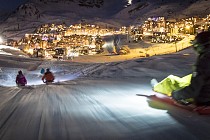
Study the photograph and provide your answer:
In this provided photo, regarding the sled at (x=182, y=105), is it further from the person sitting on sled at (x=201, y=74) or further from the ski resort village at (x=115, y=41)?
the ski resort village at (x=115, y=41)

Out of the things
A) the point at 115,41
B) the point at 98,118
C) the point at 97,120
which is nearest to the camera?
the point at 97,120

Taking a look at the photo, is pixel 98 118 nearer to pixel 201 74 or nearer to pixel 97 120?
pixel 97 120

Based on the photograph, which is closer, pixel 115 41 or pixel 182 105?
pixel 182 105

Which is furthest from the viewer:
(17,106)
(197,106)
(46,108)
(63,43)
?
(63,43)

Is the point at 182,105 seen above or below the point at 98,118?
above

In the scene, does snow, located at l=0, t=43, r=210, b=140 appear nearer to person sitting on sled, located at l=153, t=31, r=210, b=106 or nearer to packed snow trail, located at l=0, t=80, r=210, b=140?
packed snow trail, located at l=0, t=80, r=210, b=140

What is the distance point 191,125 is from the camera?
5117mm

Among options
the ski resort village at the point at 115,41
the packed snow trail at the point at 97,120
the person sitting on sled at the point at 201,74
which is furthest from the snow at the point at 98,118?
the ski resort village at the point at 115,41

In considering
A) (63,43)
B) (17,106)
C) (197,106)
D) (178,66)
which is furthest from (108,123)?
(63,43)

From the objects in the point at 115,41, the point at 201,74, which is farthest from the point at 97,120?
the point at 115,41

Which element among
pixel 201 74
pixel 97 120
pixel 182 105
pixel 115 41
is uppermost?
pixel 115 41

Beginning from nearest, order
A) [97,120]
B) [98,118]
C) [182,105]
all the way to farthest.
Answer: [97,120] < [98,118] < [182,105]

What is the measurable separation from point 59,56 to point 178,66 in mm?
42455

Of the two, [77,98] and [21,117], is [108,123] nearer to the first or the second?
[21,117]
